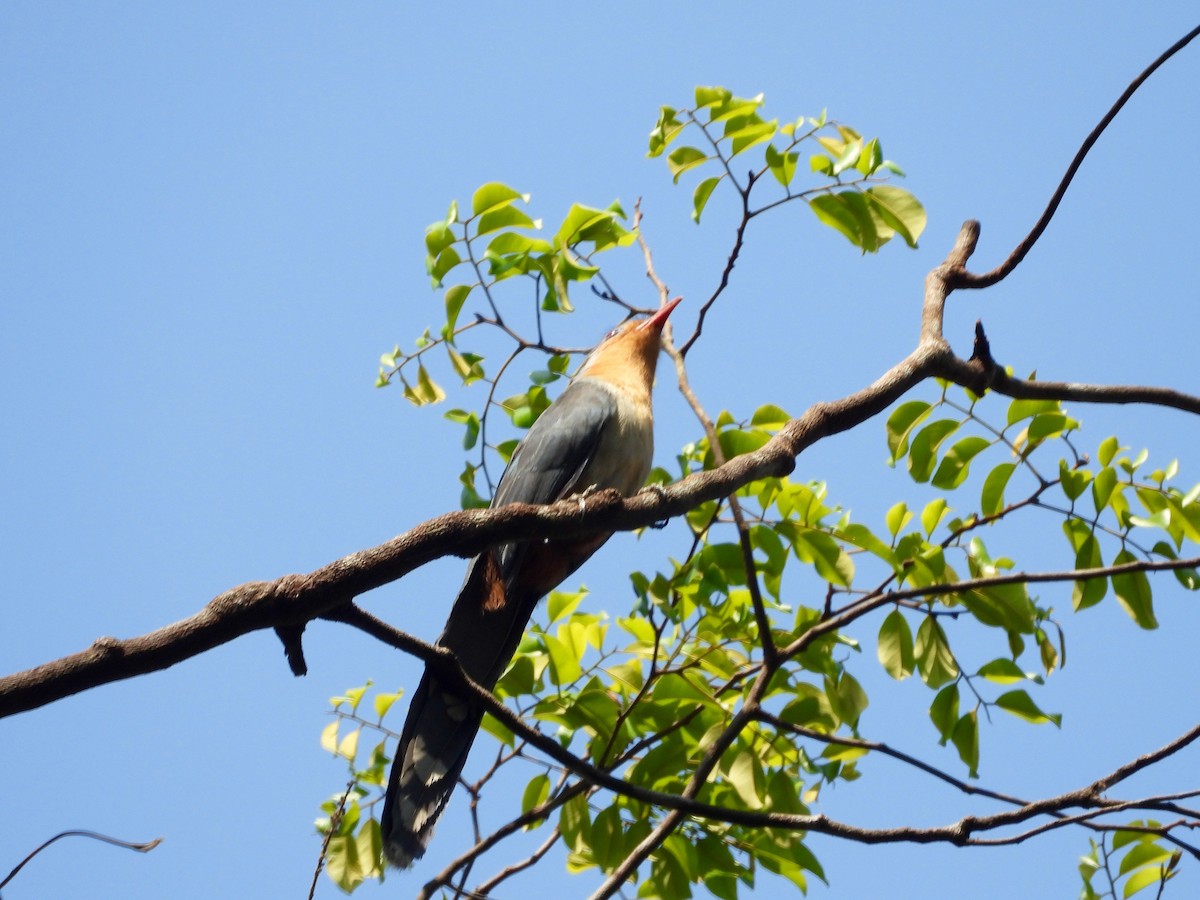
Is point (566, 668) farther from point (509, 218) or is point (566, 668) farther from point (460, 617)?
point (509, 218)

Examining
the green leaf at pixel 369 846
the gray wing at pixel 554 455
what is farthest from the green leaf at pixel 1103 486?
the green leaf at pixel 369 846

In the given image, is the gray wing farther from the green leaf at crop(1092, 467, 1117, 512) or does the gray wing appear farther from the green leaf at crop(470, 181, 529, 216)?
the green leaf at crop(1092, 467, 1117, 512)

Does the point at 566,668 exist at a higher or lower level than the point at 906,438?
lower

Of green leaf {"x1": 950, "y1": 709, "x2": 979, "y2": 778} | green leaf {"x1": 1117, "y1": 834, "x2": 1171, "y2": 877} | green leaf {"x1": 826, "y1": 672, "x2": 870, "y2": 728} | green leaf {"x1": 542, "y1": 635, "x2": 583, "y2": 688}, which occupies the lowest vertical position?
green leaf {"x1": 1117, "y1": 834, "x2": 1171, "y2": 877}

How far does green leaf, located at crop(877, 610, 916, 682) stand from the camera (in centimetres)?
286

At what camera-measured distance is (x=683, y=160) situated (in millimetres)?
3283

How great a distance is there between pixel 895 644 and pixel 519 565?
118 cm

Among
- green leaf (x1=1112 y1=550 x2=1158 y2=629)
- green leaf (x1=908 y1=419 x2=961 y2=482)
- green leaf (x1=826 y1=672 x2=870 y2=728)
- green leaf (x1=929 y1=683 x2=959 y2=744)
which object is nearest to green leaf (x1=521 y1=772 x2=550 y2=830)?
green leaf (x1=826 y1=672 x2=870 y2=728)

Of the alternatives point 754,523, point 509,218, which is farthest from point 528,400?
point 754,523

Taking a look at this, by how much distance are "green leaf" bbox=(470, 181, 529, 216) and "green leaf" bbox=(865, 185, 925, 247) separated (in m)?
1.01

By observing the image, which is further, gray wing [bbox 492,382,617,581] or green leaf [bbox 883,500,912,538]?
gray wing [bbox 492,382,617,581]

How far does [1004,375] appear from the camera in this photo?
2.92 meters

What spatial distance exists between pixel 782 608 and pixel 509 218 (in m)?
1.41

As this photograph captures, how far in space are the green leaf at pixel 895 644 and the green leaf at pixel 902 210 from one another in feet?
3.37
